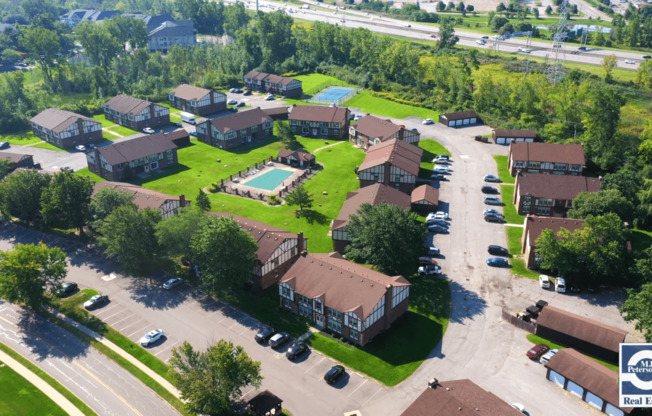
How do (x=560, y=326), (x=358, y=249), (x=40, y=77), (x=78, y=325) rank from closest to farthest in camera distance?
(x=560, y=326), (x=78, y=325), (x=358, y=249), (x=40, y=77)

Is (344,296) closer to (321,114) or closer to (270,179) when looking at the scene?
(270,179)

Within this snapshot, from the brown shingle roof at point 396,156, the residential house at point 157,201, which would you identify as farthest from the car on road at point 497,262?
the residential house at point 157,201

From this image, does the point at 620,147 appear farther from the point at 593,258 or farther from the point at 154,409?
the point at 154,409

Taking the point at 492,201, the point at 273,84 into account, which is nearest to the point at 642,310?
the point at 492,201

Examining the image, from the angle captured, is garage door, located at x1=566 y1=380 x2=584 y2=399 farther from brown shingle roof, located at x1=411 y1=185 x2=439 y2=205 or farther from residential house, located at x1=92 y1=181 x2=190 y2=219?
residential house, located at x1=92 y1=181 x2=190 y2=219

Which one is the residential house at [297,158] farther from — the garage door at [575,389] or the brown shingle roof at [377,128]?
the garage door at [575,389]

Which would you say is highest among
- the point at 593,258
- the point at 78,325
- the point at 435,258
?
the point at 593,258

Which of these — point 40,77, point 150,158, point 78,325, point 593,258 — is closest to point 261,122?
point 150,158

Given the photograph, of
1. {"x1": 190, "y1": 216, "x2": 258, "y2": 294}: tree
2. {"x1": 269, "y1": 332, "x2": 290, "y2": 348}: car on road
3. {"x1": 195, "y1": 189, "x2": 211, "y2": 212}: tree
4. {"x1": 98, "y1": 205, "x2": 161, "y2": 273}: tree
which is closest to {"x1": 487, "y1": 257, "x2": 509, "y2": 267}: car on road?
{"x1": 269, "y1": 332, "x2": 290, "y2": 348}: car on road
